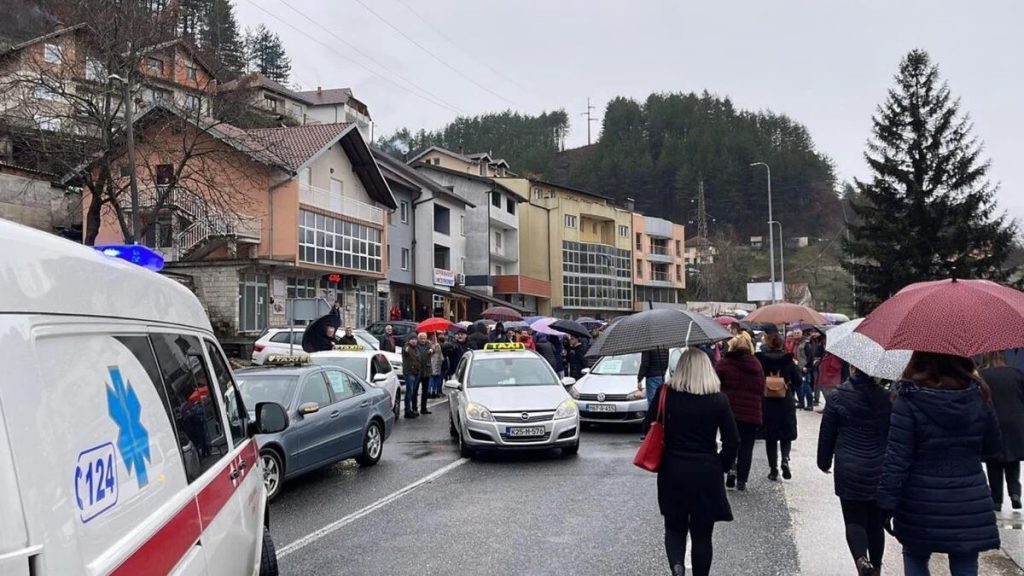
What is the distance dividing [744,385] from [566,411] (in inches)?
122

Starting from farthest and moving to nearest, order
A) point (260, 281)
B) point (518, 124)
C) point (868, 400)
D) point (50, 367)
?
point (518, 124)
point (260, 281)
point (868, 400)
point (50, 367)

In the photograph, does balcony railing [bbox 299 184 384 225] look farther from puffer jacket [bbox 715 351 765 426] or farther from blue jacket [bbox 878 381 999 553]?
blue jacket [bbox 878 381 999 553]

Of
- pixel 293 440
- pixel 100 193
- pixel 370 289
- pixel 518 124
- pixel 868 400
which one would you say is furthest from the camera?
pixel 518 124

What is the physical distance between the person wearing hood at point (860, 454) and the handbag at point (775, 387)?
12.0ft

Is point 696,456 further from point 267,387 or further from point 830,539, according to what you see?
point 267,387

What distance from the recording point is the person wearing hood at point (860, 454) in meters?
5.34

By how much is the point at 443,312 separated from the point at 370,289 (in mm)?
8849

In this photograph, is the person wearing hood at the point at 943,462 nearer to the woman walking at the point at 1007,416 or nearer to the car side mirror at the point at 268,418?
the woman walking at the point at 1007,416

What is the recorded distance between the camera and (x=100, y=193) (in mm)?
24547

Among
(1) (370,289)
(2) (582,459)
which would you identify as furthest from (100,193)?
(2) (582,459)

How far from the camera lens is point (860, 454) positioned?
5.35 meters

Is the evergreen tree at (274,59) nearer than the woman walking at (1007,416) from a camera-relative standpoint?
No

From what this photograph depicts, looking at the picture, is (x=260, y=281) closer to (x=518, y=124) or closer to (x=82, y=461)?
(x=82, y=461)

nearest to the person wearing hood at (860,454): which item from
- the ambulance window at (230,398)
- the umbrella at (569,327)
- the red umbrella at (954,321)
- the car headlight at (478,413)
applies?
the red umbrella at (954,321)
